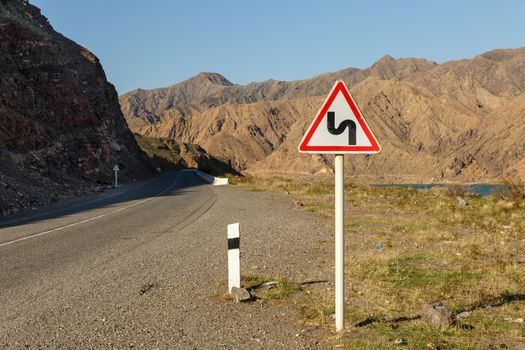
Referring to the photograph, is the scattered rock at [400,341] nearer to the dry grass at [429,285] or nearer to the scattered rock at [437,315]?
the dry grass at [429,285]

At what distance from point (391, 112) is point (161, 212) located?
139m

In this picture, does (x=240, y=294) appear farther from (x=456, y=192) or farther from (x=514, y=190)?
(x=456, y=192)

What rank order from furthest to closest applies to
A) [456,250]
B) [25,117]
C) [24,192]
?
[25,117] → [24,192] → [456,250]

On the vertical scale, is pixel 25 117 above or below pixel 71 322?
above

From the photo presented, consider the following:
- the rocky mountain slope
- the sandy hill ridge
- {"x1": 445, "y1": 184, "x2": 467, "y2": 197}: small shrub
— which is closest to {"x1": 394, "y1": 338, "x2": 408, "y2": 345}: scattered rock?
the rocky mountain slope

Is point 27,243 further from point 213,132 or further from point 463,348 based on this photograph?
point 213,132

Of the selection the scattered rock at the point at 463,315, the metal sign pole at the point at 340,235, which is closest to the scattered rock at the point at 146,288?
the metal sign pole at the point at 340,235

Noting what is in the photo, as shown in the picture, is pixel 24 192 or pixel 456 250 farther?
pixel 24 192

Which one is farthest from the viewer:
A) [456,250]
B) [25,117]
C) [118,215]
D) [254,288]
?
[25,117]

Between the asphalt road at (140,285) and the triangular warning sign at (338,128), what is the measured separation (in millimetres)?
1915

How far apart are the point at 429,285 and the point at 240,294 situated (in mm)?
2617

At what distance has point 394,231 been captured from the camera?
1345cm

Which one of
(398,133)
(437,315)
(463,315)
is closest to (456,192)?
(463,315)

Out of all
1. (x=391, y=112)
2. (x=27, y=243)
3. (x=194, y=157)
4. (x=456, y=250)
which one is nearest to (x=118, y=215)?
(x=27, y=243)
